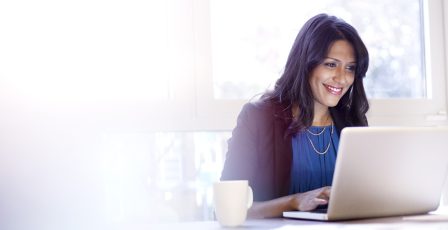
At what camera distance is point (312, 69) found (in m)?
2.39

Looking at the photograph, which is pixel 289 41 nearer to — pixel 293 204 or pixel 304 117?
pixel 304 117

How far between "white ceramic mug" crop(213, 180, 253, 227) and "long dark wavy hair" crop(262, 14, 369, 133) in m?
0.79

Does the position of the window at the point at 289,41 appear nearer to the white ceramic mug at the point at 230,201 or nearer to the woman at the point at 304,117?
the woman at the point at 304,117

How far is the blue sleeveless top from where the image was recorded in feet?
7.52

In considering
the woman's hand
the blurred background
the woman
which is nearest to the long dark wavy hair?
the woman

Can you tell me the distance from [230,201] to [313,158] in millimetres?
851

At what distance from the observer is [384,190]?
159 centimetres

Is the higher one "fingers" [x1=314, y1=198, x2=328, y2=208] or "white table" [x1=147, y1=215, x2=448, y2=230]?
"fingers" [x1=314, y1=198, x2=328, y2=208]

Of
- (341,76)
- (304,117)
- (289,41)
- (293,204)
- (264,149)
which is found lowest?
(293,204)

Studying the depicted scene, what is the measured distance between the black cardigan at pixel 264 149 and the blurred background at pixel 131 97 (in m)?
0.44

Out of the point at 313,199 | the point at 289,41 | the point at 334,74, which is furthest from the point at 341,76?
the point at 313,199

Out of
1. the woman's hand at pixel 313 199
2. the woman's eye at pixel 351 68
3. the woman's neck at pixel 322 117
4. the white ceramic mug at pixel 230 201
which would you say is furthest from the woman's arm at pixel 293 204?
the woman's eye at pixel 351 68

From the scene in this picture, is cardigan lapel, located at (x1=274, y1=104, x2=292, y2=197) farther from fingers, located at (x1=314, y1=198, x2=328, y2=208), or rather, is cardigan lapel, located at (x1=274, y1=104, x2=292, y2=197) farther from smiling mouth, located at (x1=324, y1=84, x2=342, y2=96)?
fingers, located at (x1=314, y1=198, x2=328, y2=208)

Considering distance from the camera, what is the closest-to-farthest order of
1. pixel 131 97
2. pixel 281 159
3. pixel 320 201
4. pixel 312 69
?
pixel 320 201
pixel 281 159
pixel 312 69
pixel 131 97
